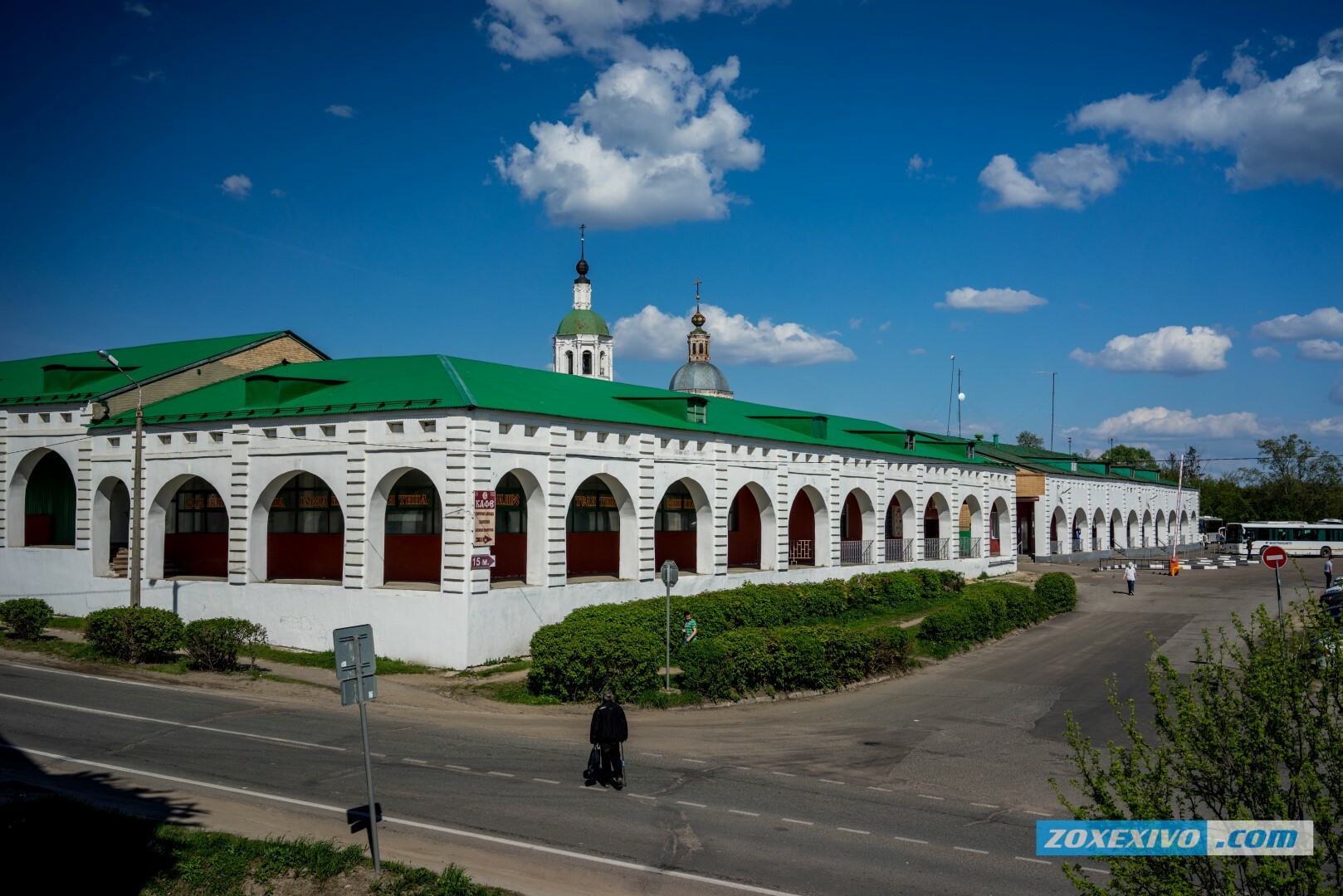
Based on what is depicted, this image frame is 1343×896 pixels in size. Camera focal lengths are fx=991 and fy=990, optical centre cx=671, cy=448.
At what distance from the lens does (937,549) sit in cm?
4719

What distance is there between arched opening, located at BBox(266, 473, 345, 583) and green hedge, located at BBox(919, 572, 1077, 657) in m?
17.5

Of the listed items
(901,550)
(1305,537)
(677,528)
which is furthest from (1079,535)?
(677,528)

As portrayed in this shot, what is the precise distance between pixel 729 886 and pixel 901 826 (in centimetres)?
319

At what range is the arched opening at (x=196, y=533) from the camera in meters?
32.5

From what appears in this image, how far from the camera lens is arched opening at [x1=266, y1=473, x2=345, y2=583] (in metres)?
29.8

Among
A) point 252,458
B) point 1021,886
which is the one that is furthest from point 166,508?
point 1021,886

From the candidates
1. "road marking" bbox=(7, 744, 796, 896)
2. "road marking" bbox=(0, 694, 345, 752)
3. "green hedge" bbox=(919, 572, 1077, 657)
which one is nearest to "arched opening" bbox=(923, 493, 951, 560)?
"green hedge" bbox=(919, 572, 1077, 657)

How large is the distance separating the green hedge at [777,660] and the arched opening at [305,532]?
12.8 meters

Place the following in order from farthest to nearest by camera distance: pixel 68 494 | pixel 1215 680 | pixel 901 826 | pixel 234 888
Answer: pixel 68 494 → pixel 901 826 → pixel 234 888 → pixel 1215 680

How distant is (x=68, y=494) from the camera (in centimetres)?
3581

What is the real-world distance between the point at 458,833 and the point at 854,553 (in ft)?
102

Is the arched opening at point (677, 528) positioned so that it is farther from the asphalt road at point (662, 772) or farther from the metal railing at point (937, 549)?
the metal railing at point (937, 549)

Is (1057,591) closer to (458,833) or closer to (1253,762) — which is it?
(458,833)

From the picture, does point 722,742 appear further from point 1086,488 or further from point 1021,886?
point 1086,488
